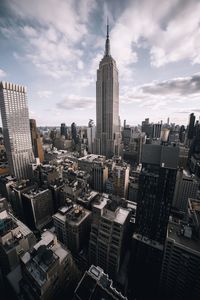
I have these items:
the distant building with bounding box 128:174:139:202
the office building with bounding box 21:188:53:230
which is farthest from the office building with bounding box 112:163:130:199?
the office building with bounding box 21:188:53:230

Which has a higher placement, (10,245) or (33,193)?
(33,193)

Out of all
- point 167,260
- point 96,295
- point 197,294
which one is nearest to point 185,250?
point 167,260

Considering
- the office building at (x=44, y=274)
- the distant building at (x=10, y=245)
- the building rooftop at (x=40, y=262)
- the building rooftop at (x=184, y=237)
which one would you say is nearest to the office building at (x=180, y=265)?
the building rooftop at (x=184, y=237)

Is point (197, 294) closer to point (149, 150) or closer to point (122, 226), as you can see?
point (122, 226)

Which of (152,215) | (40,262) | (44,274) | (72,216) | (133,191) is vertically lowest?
(133,191)

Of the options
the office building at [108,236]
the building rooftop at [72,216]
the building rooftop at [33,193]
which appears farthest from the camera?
the building rooftop at [33,193]

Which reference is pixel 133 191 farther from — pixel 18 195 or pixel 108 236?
pixel 18 195

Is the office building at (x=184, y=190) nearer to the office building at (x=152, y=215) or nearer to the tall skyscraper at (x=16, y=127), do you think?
the office building at (x=152, y=215)

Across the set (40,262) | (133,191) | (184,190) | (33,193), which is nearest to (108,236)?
(40,262)
